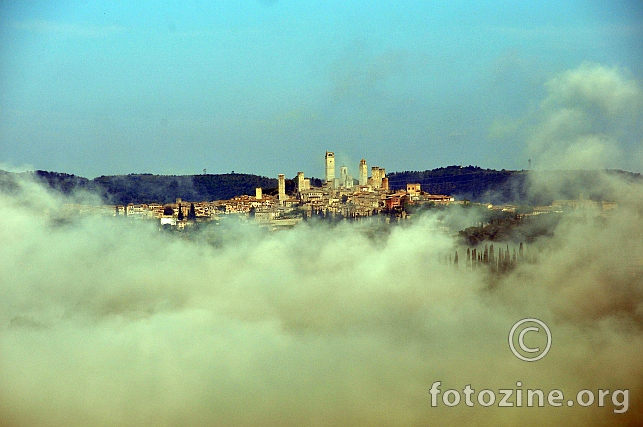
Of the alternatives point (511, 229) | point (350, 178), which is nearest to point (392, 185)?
point (350, 178)

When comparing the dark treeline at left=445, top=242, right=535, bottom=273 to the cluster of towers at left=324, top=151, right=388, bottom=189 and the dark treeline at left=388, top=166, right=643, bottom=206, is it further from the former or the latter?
the cluster of towers at left=324, top=151, right=388, bottom=189

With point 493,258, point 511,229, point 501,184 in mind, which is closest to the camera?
point 493,258

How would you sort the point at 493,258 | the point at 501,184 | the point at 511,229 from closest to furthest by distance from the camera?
1. the point at 493,258
2. the point at 511,229
3. the point at 501,184

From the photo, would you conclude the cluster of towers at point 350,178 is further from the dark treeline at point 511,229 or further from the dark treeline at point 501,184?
the dark treeline at point 511,229

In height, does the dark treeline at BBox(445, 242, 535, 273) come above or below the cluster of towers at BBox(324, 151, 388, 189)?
below

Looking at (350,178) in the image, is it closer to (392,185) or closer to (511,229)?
(392,185)

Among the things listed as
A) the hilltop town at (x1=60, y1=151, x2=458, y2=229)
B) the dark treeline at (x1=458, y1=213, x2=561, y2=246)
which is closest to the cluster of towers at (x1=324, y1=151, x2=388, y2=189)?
the hilltop town at (x1=60, y1=151, x2=458, y2=229)

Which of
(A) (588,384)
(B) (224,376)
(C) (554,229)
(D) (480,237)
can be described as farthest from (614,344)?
(B) (224,376)

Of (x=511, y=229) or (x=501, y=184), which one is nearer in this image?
(x=511, y=229)

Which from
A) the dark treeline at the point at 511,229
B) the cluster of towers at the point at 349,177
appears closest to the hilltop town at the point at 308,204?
the cluster of towers at the point at 349,177
